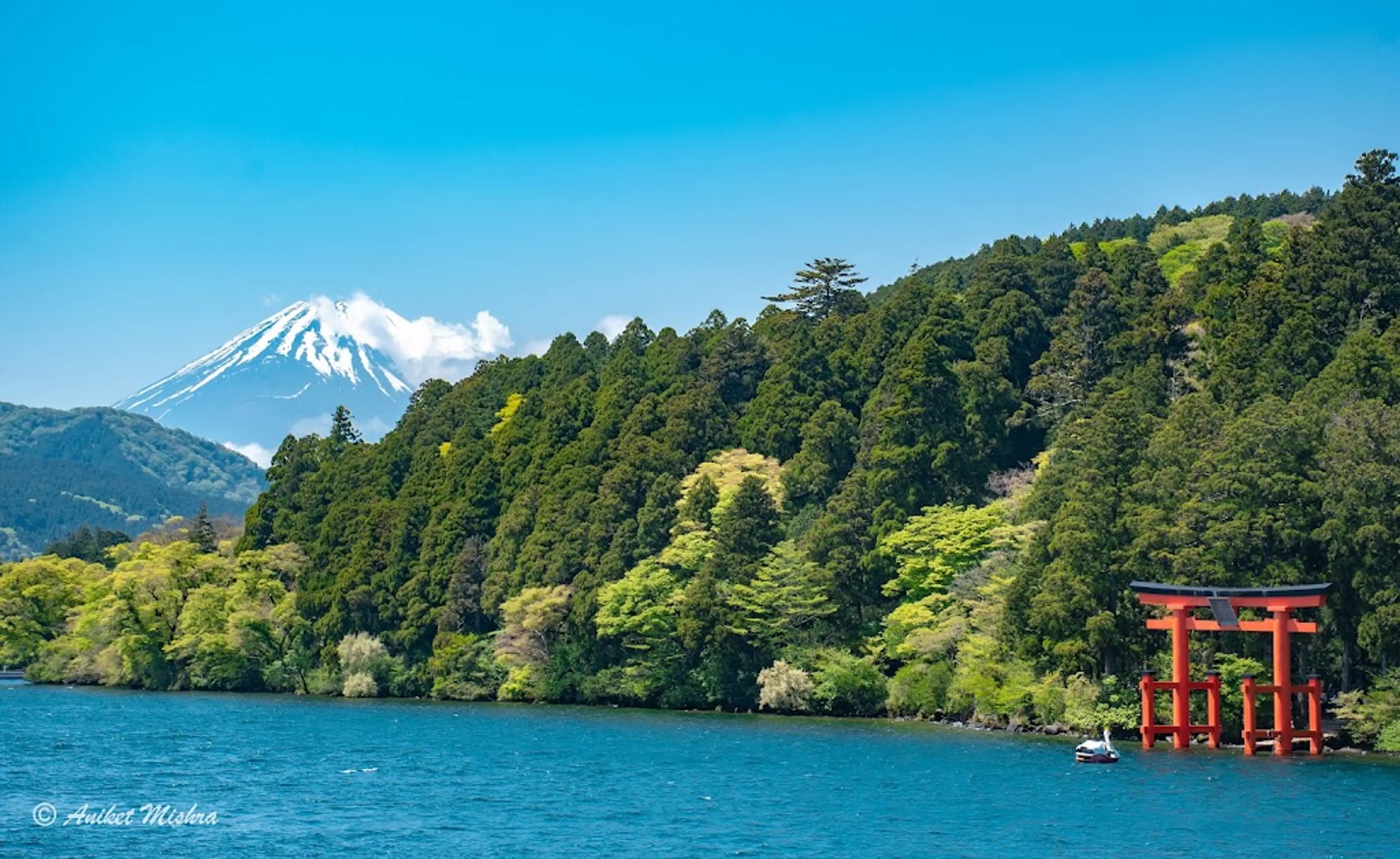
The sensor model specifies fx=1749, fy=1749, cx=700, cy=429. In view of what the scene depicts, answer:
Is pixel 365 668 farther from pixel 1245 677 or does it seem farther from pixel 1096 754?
pixel 1245 677

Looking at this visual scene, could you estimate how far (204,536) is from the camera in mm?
107312

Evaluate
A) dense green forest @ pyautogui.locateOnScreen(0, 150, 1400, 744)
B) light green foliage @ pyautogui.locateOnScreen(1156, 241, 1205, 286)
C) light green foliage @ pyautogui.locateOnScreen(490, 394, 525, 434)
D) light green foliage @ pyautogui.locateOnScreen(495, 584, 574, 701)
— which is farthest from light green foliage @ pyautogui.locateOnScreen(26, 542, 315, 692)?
light green foliage @ pyautogui.locateOnScreen(1156, 241, 1205, 286)

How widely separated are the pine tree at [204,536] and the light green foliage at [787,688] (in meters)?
47.9

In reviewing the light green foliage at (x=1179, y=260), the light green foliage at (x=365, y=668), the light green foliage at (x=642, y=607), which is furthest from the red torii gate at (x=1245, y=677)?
the light green foliage at (x=1179, y=260)

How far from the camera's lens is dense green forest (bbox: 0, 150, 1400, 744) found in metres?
53.7

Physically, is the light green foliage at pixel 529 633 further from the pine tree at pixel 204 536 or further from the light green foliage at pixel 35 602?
the light green foliage at pixel 35 602

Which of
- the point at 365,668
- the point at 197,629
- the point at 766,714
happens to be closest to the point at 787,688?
the point at 766,714

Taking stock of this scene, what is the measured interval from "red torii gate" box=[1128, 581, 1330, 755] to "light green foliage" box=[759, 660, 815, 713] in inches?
700

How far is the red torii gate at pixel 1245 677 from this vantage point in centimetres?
4809

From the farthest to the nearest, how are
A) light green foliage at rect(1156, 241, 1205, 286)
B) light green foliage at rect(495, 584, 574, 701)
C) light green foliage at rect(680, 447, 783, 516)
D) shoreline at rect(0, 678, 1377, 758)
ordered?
light green foliage at rect(1156, 241, 1205, 286) < light green foliage at rect(680, 447, 783, 516) < light green foliage at rect(495, 584, 574, 701) < shoreline at rect(0, 678, 1377, 758)

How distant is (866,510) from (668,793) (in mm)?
29908

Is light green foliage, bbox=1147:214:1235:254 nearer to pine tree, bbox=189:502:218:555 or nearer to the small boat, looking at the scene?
pine tree, bbox=189:502:218:555

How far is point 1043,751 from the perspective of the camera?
165 ft

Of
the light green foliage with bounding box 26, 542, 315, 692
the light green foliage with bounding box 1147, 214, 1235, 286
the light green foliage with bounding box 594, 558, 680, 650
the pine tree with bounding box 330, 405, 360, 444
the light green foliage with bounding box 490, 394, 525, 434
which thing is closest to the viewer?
the light green foliage with bounding box 594, 558, 680, 650
